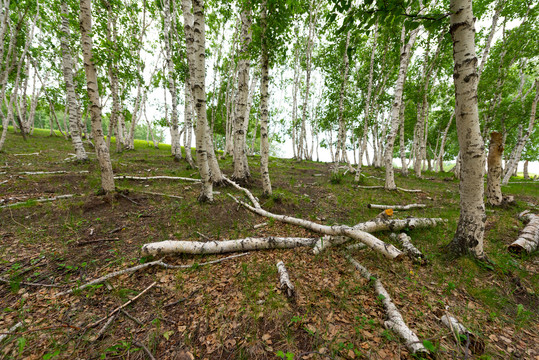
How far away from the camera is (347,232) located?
429 centimetres

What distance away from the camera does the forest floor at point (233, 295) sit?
237 cm

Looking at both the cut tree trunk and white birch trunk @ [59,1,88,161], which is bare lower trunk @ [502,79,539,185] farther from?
white birch trunk @ [59,1,88,161]

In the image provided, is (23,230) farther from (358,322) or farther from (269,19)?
(269,19)

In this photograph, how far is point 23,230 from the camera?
482 cm

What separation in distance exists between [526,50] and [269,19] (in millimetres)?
19786

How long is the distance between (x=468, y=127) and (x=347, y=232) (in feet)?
10.1

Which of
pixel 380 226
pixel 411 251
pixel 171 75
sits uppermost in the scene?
pixel 171 75

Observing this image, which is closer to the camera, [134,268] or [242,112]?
[134,268]

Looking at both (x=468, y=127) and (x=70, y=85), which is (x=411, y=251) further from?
(x=70, y=85)

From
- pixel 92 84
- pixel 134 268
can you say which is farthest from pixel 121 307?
pixel 92 84

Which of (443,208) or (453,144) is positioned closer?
(443,208)

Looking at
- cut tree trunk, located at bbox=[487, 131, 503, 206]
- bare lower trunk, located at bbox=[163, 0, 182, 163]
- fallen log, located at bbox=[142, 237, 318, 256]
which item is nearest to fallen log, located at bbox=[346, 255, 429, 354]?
fallen log, located at bbox=[142, 237, 318, 256]

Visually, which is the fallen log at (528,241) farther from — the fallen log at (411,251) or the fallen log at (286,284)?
the fallen log at (286,284)

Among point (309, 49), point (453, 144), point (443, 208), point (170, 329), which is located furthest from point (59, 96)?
point (453, 144)
